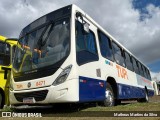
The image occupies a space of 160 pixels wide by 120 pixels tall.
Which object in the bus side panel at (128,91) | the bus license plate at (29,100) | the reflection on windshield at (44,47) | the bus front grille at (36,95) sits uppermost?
the reflection on windshield at (44,47)

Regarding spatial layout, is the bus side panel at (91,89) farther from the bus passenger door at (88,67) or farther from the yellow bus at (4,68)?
the yellow bus at (4,68)

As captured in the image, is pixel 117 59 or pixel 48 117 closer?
pixel 48 117

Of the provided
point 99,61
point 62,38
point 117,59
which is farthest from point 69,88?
point 117,59

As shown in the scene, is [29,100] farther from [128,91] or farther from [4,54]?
[128,91]

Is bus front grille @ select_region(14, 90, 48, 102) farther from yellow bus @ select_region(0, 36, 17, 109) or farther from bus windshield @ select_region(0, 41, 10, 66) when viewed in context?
bus windshield @ select_region(0, 41, 10, 66)

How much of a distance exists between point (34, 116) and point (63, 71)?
135 centimetres

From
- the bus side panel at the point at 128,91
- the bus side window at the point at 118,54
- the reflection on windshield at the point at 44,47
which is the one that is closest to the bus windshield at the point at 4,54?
the reflection on windshield at the point at 44,47

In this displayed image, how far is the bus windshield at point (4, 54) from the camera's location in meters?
10.3

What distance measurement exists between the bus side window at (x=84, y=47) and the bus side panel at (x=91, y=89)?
546 millimetres

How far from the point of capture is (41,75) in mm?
7137

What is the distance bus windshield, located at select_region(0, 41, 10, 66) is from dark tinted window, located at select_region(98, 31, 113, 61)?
3822 millimetres

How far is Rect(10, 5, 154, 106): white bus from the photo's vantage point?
6.78m

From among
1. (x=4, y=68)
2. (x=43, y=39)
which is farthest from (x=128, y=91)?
(x=43, y=39)

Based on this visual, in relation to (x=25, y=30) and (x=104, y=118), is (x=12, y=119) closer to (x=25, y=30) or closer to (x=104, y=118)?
(x=104, y=118)
